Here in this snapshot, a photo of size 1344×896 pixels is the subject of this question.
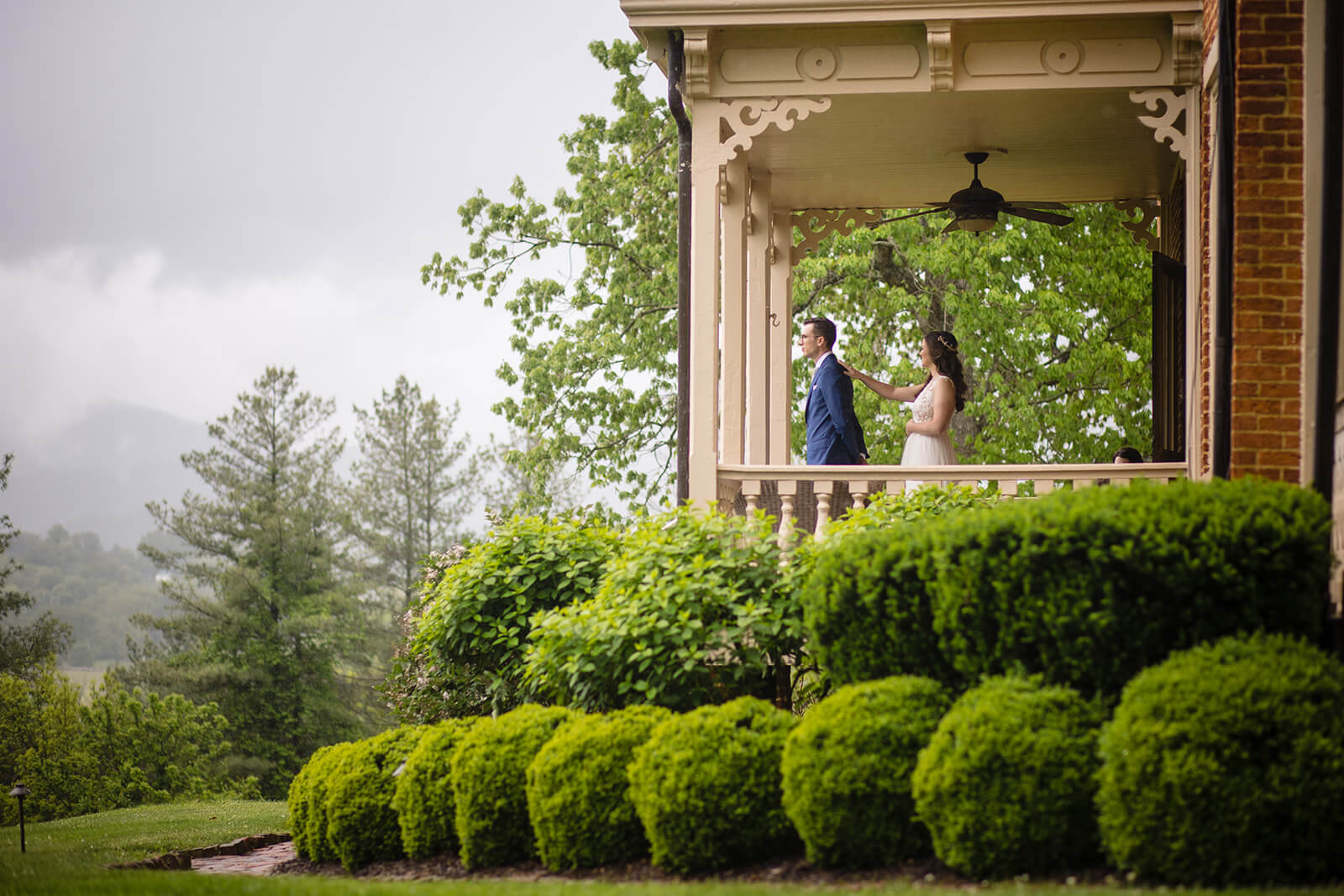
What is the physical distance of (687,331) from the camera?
8180mm

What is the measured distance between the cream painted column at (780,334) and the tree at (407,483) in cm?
3080

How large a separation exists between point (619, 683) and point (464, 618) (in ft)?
5.16

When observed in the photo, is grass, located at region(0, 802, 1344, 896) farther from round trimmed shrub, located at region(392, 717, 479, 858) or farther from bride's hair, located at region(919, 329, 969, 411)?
bride's hair, located at region(919, 329, 969, 411)

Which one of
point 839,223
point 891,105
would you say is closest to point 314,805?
point 891,105

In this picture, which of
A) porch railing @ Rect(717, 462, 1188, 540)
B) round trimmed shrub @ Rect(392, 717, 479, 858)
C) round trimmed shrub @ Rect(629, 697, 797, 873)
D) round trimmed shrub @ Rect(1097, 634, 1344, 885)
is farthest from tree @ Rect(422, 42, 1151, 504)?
round trimmed shrub @ Rect(1097, 634, 1344, 885)

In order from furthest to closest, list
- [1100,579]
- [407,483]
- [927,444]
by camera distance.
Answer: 1. [407,483]
2. [927,444]
3. [1100,579]

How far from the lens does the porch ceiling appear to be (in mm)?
8562

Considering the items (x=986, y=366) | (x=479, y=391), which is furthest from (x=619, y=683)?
(x=479, y=391)

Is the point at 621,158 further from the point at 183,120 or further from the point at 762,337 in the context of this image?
the point at 183,120

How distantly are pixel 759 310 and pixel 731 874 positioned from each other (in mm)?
6320

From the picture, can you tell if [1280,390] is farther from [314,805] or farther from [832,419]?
[314,805]

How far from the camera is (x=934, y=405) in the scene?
28.8 ft

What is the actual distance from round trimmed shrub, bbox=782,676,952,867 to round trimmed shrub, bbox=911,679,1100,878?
0.51ft

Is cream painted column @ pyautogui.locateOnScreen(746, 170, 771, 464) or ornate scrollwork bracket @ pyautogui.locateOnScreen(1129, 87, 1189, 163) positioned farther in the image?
cream painted column @ pyautogui.locateOnScreen(746, 170, 771, 464)
